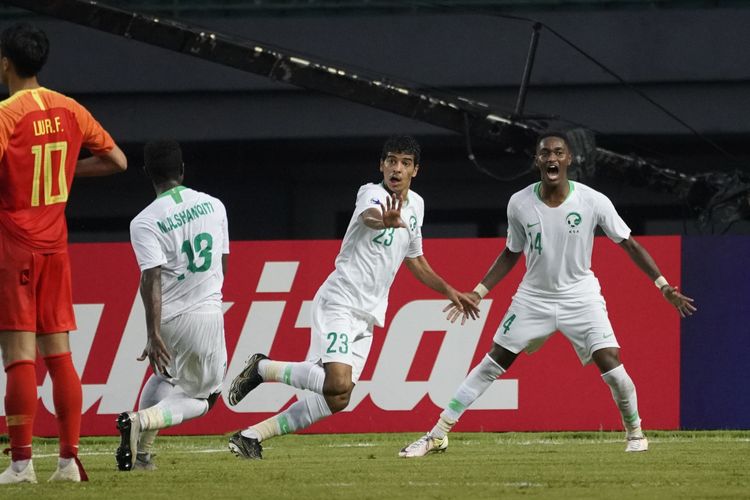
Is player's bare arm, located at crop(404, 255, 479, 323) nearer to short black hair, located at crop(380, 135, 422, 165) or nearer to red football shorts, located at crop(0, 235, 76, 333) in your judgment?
short black hair, located at crop(380, 135, 422, 165)

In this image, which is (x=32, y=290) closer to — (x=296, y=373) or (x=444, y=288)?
(x=296, y=373)

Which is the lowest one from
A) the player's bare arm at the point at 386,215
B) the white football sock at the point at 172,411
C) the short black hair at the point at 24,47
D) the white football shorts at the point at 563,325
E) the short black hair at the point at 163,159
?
the white football sock at the point at 172,411

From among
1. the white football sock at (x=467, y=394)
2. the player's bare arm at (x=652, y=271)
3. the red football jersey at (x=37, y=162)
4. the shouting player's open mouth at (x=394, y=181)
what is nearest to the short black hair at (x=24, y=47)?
the red football jersey at (x=37, y=162)

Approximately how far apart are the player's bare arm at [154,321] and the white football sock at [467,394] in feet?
6.96

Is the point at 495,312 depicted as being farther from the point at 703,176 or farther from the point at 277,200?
the point at 277,200

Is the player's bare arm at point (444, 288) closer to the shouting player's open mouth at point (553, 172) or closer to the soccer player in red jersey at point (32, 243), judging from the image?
the shouting player's open mouth at point (553, 172)

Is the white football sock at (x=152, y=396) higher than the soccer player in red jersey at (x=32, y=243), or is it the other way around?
the soccer player in red jersey at (x=32, y=243)

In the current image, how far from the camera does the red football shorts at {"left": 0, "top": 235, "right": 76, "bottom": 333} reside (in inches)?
265

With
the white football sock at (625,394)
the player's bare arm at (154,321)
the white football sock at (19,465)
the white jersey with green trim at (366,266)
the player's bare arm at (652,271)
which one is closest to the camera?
the white football sock at (19,465)

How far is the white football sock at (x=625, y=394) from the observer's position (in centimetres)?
918

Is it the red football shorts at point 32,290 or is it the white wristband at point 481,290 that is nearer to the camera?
the red football shorts at point 32,290

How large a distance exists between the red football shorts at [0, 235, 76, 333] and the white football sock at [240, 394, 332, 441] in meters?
2.07

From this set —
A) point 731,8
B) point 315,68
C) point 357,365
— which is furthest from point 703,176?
point 357,365

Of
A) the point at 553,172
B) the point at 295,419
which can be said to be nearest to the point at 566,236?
the point at 553,172
